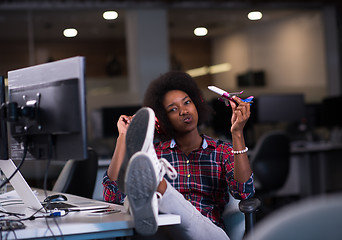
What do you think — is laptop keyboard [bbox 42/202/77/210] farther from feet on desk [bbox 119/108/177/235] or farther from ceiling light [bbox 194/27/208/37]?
ceiling light [bbox 194/27/208/37]

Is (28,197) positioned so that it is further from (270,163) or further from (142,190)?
(270,163)

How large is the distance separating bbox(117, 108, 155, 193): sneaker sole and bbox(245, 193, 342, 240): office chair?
0.96 m

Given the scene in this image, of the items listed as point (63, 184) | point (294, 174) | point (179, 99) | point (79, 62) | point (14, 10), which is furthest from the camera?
point (14, 10)

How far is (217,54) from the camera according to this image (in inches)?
323

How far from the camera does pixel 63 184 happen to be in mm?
3229

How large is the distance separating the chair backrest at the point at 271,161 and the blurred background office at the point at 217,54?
1.05 m

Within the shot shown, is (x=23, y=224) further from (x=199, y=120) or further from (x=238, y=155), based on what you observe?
(x=199, y=120)

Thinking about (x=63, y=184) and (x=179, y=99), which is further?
(x=63, y=184)

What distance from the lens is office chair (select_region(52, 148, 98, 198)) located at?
323cm

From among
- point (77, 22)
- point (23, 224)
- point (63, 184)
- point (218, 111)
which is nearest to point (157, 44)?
point (77, 22)

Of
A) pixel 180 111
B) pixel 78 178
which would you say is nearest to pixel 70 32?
pixel 78 178

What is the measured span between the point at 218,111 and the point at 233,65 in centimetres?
177

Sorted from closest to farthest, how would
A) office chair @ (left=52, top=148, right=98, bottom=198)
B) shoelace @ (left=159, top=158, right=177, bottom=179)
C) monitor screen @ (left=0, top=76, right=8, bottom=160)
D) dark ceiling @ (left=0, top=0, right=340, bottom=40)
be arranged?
shoelace @ (left=159, top=158, right=177, bottom=179) < monitor screen @ (left=0, top=76, right=8, bottom=160) < office chair @ (left=52, top=148, right=98, bottom=198) < dark ceiling @ (left=0, top=0, right=340, bottom=40)

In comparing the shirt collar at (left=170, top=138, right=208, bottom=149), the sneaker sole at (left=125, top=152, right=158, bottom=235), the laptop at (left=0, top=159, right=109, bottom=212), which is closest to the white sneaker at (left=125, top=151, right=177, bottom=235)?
the sneaker sole at (left=125, top=152, right=158, bottom=235)
